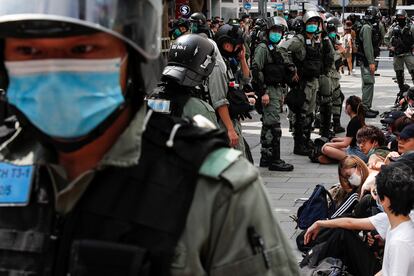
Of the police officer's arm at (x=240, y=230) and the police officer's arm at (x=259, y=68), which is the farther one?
the police officer's arm at (x=259, y=68)

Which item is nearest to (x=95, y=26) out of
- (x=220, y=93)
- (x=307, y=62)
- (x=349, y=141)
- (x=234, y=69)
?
(x=220, y=93)

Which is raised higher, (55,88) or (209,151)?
(55,88)

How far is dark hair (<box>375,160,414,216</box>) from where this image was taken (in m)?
4.16

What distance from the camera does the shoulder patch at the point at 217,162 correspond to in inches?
59.8

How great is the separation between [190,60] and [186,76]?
135mm

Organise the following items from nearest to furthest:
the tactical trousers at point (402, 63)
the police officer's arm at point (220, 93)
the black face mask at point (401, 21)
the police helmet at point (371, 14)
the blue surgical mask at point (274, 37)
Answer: the police officer's arm at point (220, 93), the blue surgical mask at point (274, 37), the tactical trousers at point (402, 63), the black face mask at point (401, 21), the police helmet at point (371, 14)

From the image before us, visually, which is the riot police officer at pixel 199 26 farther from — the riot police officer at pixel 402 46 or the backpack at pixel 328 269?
the backpack at pixel 328 269

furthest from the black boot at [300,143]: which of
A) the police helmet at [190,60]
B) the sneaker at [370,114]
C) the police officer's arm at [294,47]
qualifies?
the police helmet at [190,60]

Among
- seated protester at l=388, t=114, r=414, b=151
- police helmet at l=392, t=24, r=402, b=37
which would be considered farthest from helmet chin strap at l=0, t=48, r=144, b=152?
police helmet at l=392, t=24, r=402, b=37

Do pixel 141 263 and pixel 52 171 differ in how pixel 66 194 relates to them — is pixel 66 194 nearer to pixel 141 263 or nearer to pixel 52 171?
pixel 52 171

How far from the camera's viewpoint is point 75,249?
151cm

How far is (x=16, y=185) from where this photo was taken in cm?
162

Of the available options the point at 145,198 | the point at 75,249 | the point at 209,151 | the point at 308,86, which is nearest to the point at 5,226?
the point at 75,249

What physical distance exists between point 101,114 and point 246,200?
0.33 m
